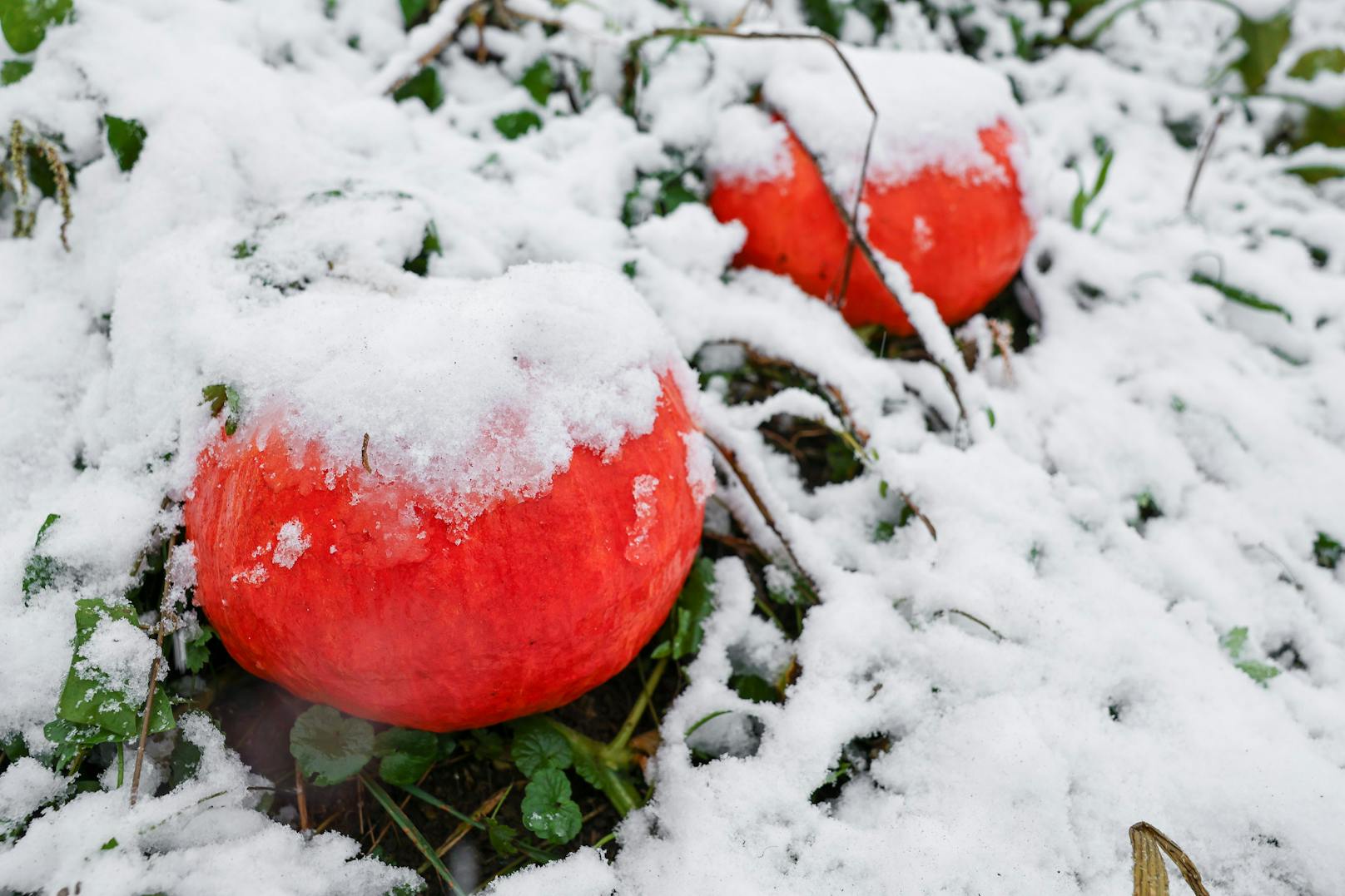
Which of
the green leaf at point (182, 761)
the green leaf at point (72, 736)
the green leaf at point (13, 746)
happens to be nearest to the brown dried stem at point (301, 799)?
the green leaf at point (182, 761)

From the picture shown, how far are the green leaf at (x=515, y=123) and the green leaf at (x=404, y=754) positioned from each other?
1.46 meters

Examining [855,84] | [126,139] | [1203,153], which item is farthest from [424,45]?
[1203,153]

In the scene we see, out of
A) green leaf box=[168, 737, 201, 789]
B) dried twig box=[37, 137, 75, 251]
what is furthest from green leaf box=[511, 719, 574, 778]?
dried twig box=[37, 137, 75, 251]

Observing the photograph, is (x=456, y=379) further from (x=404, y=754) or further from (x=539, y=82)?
(x=539, y=82)

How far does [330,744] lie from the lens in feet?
4.46

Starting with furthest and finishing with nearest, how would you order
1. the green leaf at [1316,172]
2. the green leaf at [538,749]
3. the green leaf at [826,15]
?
the green leaf at [1316,172] < the green leaf at [826,15] < the green leaf at [538,749]

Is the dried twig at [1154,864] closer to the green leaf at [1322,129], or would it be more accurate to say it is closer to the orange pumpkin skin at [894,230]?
the orange pumpkin skin at [894,230]

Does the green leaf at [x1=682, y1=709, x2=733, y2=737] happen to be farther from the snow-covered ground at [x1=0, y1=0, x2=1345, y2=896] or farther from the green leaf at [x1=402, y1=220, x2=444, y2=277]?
the green leaf at [x1=402, y1=220, x2=444, y2=277]

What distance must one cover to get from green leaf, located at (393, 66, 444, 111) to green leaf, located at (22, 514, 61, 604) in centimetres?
131

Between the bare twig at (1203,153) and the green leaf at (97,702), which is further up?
the bare twig at (1203,153)

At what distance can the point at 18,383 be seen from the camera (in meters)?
1.53

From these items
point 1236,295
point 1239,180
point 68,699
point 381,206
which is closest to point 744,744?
point 68,699

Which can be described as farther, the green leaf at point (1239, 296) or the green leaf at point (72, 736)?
the green leaf at point (1239, 296)

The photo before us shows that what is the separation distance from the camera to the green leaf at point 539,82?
2.26 metres
